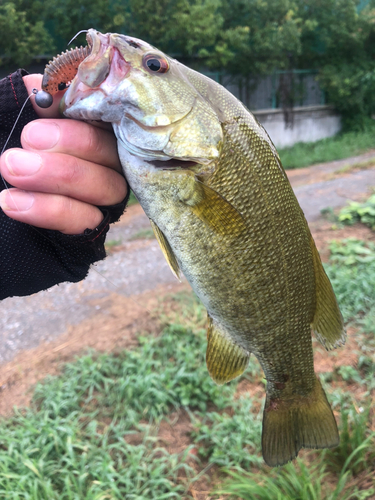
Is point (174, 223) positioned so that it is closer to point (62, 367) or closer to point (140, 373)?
point (140, 373)

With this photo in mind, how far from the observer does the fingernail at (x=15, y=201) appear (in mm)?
1182

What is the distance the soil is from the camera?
318 centimetres

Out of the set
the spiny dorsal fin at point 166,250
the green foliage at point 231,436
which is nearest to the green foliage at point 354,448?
the green foliage at point 231,436

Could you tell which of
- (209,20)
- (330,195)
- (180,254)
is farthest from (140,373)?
(209,20)

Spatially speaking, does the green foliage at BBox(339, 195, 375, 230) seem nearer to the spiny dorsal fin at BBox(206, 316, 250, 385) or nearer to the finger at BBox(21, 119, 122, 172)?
the spiny dorsal fin at BBox(206, 316, 250, 385)

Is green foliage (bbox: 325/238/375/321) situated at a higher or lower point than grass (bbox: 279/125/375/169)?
higher

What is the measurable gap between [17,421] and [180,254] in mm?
2298

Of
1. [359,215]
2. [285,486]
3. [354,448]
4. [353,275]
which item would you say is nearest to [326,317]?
[285,486]

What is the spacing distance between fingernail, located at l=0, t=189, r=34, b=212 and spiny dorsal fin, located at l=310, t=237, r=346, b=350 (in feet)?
3.43

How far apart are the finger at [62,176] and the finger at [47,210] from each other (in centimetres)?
2

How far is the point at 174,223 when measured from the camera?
4.17ft

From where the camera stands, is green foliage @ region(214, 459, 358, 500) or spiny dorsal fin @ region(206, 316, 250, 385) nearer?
spiny dorsal fin @ region(206, 316, 250, 385)

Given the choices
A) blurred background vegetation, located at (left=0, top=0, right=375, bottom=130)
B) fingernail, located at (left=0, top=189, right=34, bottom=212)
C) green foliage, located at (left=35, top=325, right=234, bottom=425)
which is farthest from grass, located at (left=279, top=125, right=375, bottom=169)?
fingernail, located at (left=0, top=189, right=34, bottom=212)

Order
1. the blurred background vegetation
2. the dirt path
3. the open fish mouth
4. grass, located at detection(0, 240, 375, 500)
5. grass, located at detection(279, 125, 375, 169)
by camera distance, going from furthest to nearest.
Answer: grass, located at detection(279, 125, 375, 169) < the blurred background vegetation < the dirt path < grass, located at detection(0, 240, 375, 500) < the open fish mouth
